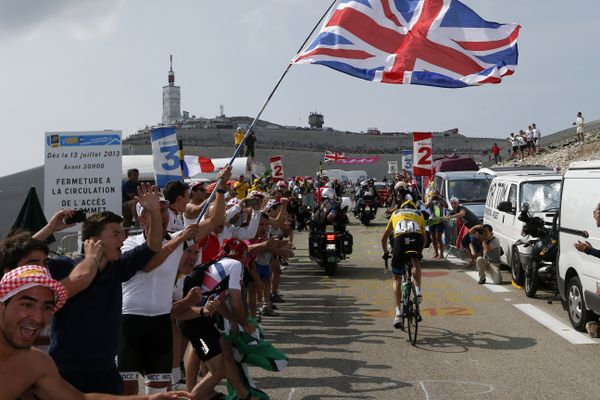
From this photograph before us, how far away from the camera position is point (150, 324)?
601 cm

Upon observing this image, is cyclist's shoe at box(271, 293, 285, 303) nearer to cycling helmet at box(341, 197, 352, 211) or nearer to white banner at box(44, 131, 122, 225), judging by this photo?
white banner at box(44, 131, 122, 225)

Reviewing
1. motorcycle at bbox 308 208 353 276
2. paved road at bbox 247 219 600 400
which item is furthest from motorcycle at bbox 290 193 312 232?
paved road at bbox 247 219 600 400

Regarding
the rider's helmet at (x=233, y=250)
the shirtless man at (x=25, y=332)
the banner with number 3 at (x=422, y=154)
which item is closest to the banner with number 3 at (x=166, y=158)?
the rider's helmet at (x=233, y=250)

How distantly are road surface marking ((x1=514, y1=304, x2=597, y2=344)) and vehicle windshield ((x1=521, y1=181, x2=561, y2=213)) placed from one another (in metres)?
3.34

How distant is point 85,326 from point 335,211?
45.8ft

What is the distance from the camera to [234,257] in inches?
293

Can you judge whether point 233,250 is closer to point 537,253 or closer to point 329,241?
point 537,253

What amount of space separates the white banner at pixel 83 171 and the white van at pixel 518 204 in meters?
6.98

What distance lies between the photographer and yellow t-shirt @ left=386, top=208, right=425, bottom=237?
36.2 ft

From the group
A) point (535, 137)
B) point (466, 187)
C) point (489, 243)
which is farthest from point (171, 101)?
point (489, 243)

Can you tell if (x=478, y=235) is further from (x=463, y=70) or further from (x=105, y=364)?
(x=105, y=364)

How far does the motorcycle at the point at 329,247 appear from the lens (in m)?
17.8

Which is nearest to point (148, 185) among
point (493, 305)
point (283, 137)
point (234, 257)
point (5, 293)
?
point (234, 257)

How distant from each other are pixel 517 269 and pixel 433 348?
5322 mm
